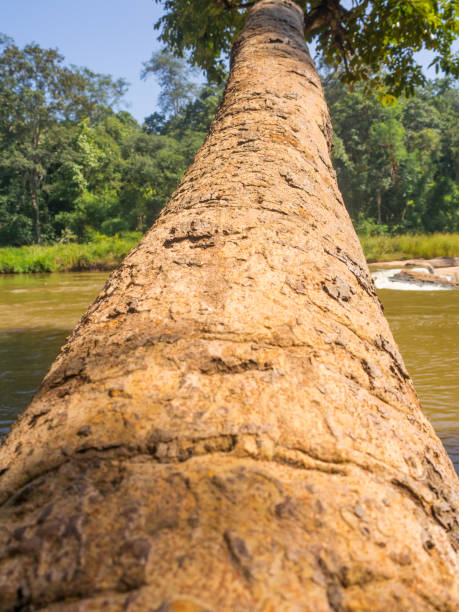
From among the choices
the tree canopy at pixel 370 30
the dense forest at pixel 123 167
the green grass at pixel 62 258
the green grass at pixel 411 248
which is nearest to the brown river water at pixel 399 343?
the tree canopy at pixel 370 30

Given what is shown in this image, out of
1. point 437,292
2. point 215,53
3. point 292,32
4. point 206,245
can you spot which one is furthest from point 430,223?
point 206,245

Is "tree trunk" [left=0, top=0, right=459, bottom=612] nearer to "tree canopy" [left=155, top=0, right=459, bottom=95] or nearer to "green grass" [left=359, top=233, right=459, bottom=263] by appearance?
"tree canopy" [left=155, top=0, right=459, bottom=95]

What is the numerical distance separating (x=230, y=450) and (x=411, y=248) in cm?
1649

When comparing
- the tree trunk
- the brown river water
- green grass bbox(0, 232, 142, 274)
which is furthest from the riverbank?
the tree trunk

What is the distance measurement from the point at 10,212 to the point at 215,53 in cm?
2638

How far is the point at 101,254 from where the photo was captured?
16578 millimetres

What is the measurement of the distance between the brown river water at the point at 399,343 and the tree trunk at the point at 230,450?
54.2 inches

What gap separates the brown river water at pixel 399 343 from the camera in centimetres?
241

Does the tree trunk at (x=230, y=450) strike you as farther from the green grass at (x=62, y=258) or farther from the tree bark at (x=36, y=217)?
the tree bark at (x=36, y=217)

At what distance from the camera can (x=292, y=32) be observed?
2381 mm

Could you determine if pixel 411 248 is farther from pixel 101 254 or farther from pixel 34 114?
pixel 34 114

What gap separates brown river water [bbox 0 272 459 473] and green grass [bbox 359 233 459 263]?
770cm

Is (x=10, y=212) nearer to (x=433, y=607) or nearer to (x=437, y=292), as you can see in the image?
(x=437, y=292)

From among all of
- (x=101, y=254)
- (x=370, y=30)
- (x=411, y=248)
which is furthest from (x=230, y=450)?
(x=101, y=254)
